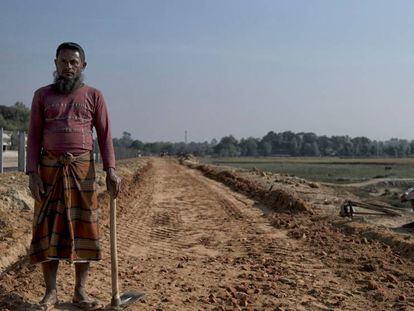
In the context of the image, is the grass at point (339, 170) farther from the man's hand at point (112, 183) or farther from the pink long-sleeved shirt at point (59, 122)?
the pink long-sleeved shirt at point (59, 122)

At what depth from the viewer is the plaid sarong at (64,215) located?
4219mm

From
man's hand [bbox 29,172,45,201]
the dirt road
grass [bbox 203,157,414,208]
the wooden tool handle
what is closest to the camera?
man's hand [bbox 29,172,45,201]

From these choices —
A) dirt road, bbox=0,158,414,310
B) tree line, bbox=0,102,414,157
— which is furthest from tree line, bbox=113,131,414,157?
dirt road, bbox=0,158,414,310

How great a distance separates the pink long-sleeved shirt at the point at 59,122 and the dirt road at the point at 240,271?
1.37m

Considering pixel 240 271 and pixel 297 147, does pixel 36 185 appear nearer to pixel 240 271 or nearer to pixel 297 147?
pixel 240 271

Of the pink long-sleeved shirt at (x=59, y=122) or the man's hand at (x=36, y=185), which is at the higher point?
Result: the pink long-sleeved shirt at (x=59, y=122)

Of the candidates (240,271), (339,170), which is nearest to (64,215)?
(240,271)

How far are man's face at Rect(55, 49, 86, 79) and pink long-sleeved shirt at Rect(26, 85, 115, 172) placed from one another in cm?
15

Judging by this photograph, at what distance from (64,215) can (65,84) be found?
43.0 inches

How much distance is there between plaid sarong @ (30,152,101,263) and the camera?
422 centimetres

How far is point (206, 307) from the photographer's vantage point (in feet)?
16.0

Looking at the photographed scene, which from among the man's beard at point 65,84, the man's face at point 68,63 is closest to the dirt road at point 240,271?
the man's beard at point 65,84

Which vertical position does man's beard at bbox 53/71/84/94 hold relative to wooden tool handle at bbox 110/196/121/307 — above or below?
above

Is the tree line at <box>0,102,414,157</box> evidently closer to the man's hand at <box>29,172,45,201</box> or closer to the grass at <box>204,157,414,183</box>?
the grass at <box>204,157,414,183</box>
